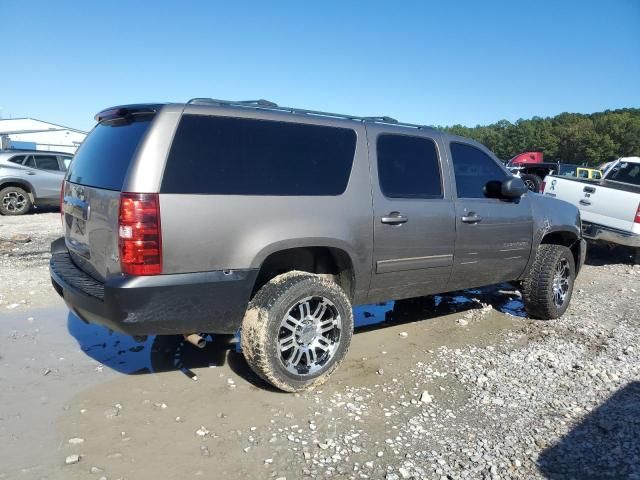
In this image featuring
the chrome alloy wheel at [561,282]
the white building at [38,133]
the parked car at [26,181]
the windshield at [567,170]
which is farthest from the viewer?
the white building at [38,133]

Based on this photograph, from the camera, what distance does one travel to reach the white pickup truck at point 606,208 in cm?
743

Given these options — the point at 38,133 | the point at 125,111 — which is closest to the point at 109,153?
the point at 125,111

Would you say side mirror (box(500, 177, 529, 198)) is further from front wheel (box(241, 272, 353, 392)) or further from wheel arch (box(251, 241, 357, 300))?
front wheel (box(241, 272, 353, 392))

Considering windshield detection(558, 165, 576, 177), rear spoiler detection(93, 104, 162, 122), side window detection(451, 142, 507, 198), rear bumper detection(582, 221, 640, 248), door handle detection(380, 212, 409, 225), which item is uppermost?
rear spoiler detection(93, 104, 162, 122)

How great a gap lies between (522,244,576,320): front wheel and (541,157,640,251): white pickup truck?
268 centimetres

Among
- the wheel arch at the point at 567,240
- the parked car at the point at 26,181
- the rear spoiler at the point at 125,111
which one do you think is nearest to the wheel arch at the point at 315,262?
the rear spoiler at the point at 125,111

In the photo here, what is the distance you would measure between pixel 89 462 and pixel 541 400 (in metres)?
2.99

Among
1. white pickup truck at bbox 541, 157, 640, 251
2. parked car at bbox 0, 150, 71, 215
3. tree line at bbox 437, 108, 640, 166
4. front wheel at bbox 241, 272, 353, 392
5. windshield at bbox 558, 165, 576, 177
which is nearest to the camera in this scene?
front wheel at bbox 241, 272, 353, 392

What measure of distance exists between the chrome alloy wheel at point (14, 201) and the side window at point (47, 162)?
879 millimetres

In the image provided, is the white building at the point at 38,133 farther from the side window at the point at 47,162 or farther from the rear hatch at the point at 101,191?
the rear hatch at the point at 101,191

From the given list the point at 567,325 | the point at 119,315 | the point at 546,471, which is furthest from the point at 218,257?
the point at 567,325

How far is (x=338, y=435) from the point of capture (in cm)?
295

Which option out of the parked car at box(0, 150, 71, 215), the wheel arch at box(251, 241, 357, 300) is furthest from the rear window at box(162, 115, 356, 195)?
the parked car at box(0, 150, 71, 215)

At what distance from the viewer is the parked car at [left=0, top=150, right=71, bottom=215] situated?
1174 cm
